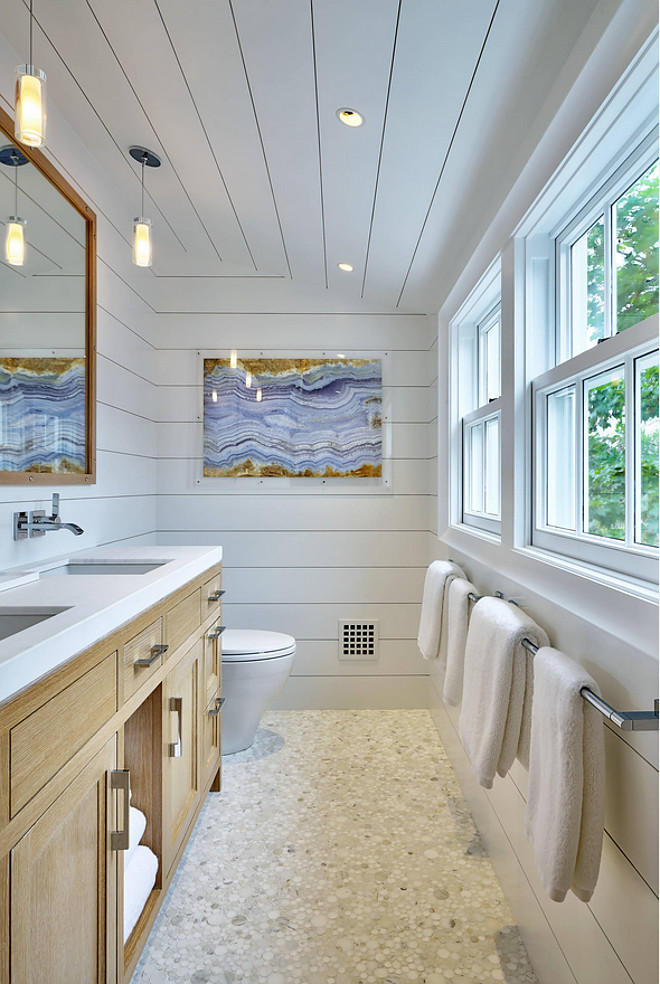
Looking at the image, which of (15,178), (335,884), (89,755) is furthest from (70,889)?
(15,178)

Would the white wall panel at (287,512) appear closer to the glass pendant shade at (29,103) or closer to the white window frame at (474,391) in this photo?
the white window frame at (474,391)

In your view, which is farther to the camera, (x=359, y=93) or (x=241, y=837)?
(x=241, y=837)

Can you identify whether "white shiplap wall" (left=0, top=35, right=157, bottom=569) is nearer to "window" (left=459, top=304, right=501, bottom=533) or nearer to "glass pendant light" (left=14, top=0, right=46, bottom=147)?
"glass pendant light" (left=14, top=0, right=46, bottom=147)

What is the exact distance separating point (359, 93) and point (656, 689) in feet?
4.72

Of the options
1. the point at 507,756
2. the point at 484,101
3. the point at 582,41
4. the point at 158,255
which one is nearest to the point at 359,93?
the point at 484,101

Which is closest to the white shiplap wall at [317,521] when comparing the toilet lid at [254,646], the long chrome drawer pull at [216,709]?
the toilet lid at [254,646]

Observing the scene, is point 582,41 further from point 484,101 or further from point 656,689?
point 656,689

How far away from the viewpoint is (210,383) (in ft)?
9.91

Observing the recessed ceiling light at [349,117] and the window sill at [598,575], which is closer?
the window sill at [598,575]

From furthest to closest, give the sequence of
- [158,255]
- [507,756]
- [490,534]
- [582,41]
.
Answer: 1. [158,255]
2. [490,534]
3. [507,756]
4. [582,41]

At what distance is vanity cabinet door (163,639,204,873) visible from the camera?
60.1 inches

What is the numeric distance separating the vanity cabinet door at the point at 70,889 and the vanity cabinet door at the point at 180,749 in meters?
0.37

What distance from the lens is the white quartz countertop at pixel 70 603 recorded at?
0.83 meters

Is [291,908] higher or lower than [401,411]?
lower
